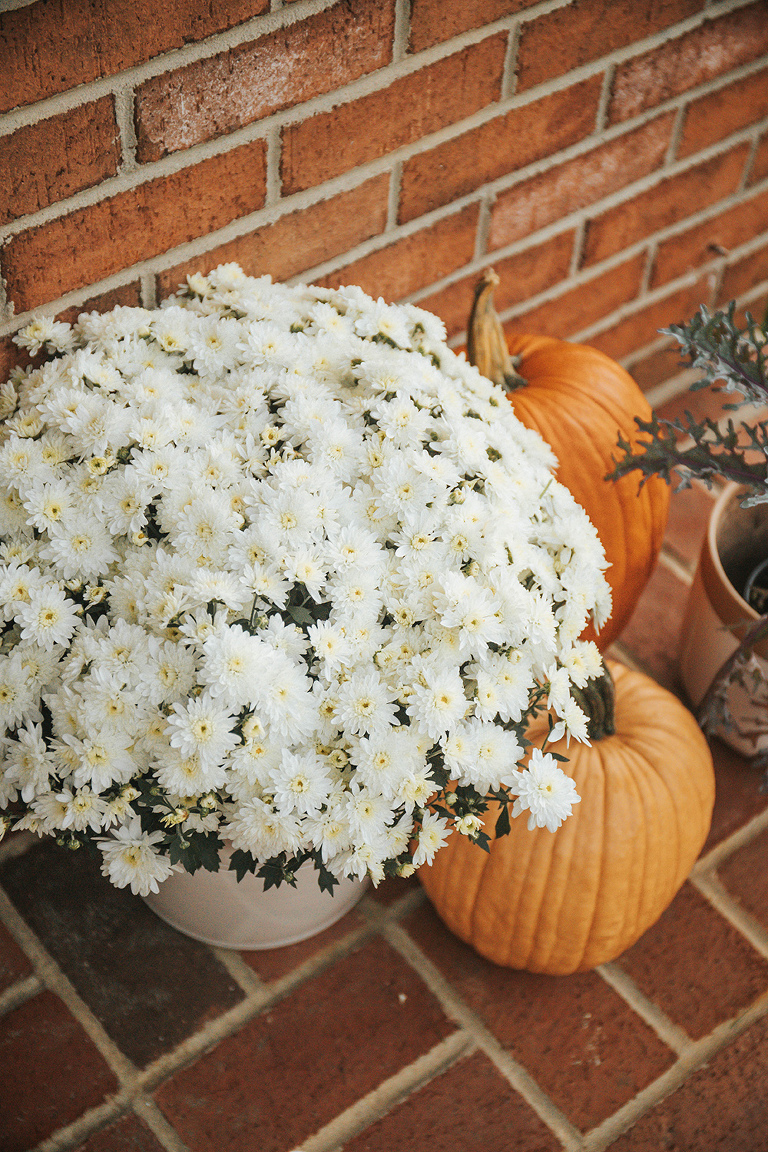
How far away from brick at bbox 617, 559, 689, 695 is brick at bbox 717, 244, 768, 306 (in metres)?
0.57

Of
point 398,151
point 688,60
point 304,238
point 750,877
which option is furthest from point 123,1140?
point 688,60

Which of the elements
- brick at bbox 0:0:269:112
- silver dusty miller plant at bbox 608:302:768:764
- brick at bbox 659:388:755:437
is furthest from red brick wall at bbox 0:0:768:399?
silver dusty miller plant at bbox 608:302:768:764

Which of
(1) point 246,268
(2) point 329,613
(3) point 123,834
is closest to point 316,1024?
(3) point 123,834

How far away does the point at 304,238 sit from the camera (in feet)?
4.13

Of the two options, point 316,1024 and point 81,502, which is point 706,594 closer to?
point 316,1024

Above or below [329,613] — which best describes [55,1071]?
below

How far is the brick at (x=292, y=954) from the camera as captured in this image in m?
1.24

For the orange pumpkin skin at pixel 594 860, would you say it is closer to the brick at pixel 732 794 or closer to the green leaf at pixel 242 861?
the brick at pixel 732 794

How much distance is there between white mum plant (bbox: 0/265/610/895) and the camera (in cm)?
83

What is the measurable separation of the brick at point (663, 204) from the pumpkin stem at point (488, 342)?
1.22ft

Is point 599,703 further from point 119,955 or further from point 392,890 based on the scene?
point 119,955

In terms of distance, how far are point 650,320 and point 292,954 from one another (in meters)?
1.22

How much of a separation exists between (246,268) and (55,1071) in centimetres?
94

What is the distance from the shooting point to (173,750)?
2.72 ft
